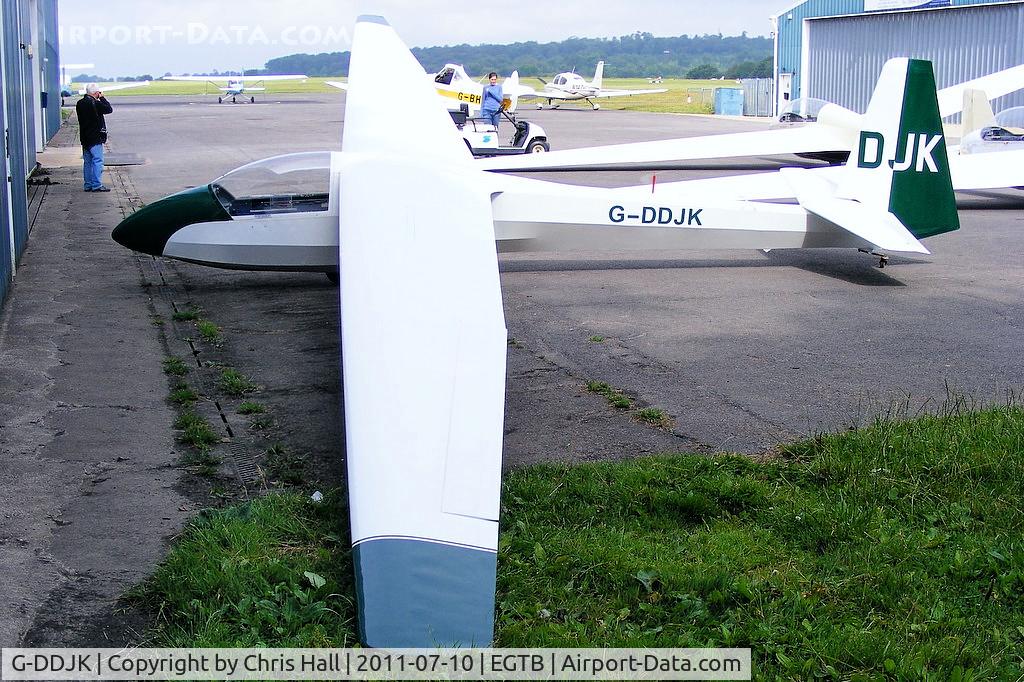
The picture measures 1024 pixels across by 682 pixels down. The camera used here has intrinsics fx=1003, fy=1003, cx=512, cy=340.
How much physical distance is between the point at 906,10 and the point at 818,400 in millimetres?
31627

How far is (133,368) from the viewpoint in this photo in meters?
7.12

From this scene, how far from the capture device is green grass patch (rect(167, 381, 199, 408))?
635cm

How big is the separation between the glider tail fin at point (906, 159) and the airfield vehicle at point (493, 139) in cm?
1010

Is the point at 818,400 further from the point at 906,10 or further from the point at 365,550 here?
the point at 906,10

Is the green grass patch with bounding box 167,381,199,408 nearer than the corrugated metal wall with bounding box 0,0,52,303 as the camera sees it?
Yes

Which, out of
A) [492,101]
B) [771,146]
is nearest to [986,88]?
[771,146]

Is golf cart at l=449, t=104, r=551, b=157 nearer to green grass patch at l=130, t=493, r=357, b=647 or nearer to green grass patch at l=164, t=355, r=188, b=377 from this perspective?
green grass patch at l=164, t=355, r=188, b=377

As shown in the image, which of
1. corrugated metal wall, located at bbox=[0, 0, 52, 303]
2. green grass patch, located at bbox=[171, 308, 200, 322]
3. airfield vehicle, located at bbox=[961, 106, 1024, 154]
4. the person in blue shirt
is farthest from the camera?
the person in blue shirt

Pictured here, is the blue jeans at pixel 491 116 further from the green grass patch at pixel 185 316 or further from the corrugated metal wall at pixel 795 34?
the corrugated metal wall at pixel 795 34

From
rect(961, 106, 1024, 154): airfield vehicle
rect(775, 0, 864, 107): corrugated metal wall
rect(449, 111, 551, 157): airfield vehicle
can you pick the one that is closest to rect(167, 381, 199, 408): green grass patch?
rect(449, 111, 551, 157): airfield vehicle

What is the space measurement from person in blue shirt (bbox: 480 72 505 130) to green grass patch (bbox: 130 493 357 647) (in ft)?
63.5

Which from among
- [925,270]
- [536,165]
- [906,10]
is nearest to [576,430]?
[925,270]

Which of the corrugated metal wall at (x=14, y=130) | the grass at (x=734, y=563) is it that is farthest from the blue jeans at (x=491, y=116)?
the grass at (x=734, y=563)

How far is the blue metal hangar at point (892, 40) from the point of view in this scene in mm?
30953
